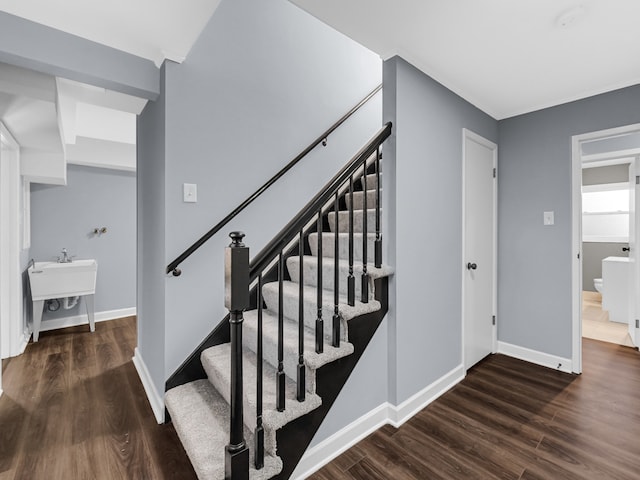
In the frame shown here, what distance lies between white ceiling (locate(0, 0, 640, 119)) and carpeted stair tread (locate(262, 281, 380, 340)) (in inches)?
61.2

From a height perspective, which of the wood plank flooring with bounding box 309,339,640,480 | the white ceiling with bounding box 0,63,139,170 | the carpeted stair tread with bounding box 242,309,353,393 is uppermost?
the white ceiling with bounding box 0,63,139,170

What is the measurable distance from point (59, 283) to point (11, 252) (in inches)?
23.8

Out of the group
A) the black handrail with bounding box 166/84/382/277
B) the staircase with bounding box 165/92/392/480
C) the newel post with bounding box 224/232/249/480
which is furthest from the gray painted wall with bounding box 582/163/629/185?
the newel post with bounding box 224/232/249/480

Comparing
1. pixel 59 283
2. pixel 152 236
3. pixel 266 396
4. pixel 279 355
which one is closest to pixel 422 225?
pixel 279 355

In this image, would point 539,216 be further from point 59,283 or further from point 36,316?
point 36,316

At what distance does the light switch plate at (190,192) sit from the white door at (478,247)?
6.89 feet

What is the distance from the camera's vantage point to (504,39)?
188cm

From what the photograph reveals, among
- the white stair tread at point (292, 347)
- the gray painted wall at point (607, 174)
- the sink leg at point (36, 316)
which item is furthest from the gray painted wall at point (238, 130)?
the gray painted wall at point (607, 174)

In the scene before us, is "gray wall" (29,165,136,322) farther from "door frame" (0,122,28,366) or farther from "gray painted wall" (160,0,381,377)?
"gray painted wall" (160,0,381,377)

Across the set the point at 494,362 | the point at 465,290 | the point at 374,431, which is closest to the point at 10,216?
the point at 374,431

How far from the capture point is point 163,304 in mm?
1969

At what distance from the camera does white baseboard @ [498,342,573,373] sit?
2747 millimetres

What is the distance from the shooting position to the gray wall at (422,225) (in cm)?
199

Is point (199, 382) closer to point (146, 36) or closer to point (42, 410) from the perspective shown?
point (42, 410)
